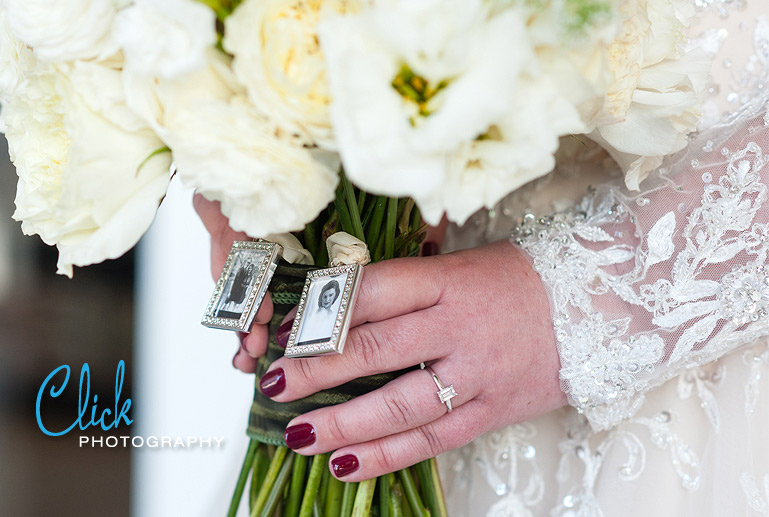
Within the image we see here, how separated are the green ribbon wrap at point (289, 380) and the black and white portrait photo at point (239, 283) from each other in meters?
0.04

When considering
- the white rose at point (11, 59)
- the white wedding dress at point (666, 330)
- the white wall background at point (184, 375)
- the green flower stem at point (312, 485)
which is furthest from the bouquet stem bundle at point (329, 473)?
the white wall background at point (184, 375)

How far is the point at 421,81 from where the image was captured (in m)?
0.39

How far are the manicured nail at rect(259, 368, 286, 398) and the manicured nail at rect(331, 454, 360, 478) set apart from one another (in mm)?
92

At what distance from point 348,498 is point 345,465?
0.06 m

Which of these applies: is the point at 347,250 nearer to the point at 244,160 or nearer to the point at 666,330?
the point at 244,160

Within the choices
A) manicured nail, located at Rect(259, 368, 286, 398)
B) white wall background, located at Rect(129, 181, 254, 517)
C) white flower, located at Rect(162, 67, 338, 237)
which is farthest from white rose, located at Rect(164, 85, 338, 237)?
white wall background, located at Rect(129, 181, 254, 517)

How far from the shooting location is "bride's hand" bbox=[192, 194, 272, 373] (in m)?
0.71

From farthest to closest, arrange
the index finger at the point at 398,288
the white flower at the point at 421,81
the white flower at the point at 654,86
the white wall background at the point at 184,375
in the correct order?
the white wall background at the point at 184,375 < the index finger at the point at 398,288 < the white flower at the point at 654,86 < the white flower at the point at 421,81

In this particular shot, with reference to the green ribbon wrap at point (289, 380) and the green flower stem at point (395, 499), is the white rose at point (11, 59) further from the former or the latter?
the green flower stem at point (395, 499)

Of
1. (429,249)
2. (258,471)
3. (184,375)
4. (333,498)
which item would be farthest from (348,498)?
(184,375)

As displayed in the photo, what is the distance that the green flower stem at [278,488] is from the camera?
680mm

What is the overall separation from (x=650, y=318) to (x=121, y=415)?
27.5 inches

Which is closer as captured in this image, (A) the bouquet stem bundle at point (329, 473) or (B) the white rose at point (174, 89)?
(B) the white rose at point (174, 89)

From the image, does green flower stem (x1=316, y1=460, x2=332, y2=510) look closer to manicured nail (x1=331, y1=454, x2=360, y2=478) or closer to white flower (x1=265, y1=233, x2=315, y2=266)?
manicured nail (x1=331, y1=454, x2=360, y2=478)
